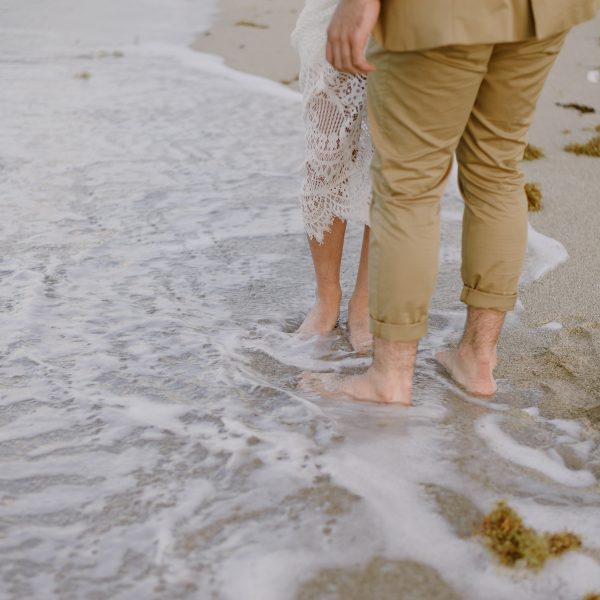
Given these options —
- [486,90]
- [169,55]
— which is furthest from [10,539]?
[169,55]

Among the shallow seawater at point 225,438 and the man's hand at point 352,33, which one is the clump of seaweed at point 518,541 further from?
the man's hand at point 352,33

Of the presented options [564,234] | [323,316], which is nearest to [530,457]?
[323,316]

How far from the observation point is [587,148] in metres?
4.92

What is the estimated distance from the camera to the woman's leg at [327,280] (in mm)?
2969

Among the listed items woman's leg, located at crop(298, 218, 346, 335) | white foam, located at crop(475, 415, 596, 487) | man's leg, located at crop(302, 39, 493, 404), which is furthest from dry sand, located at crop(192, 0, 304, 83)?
white foam, located at crop(475, 415, 596, 487)

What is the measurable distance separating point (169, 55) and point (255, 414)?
647 centimetres

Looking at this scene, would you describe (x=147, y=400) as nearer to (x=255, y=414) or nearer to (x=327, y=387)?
(x=255, y=414)

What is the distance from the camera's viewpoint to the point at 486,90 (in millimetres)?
2250

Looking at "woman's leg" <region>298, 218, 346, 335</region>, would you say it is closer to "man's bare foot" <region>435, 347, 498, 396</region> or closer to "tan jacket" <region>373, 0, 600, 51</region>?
"man's bare foot" <region>435, 347, 498, 396</region>

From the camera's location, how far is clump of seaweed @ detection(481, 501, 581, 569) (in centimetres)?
189

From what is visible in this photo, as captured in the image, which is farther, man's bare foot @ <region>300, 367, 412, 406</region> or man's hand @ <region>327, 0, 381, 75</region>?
man's bare foot @ <region>300, 367, 412, 406</region>

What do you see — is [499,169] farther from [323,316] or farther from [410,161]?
[323,316]

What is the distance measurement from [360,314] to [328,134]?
675 millimetres

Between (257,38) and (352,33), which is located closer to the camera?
(352,33)
